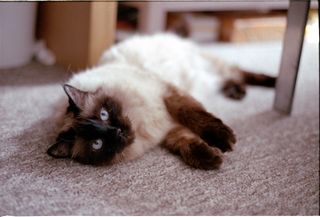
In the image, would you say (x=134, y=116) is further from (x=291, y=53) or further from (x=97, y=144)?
(x=291, y=53)

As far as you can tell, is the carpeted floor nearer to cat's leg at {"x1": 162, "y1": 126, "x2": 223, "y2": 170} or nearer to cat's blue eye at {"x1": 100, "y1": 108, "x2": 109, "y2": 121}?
cat's leg at {"x1": 162, "y1": 126, "x2": 223, "y2": 170}

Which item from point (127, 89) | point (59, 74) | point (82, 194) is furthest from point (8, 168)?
point (59, 74)

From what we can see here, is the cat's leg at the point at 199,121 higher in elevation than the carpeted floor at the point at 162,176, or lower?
higher

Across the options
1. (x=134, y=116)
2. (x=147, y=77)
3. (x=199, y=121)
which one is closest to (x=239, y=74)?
(x=147, y=77)

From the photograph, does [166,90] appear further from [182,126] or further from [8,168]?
[8,168]

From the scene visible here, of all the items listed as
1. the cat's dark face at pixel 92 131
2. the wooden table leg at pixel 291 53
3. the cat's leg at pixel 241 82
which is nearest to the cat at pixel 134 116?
the cat's dark face at pixel 92 131

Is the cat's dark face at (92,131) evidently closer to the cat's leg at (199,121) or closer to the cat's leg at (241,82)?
the cat's leg at (199,121)

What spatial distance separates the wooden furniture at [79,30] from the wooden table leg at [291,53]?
87cm

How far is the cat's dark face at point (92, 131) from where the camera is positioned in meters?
1.19

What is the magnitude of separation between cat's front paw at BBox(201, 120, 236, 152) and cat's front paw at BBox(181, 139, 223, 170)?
4 centimetres

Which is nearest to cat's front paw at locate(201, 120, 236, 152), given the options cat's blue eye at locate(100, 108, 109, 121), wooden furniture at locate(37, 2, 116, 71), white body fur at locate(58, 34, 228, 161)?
white body fur at locate(58, 34, 228, 161)

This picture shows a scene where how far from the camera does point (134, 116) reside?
135 cm

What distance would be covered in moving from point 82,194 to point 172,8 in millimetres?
1645

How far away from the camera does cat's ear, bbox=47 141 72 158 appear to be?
3.98 ft
